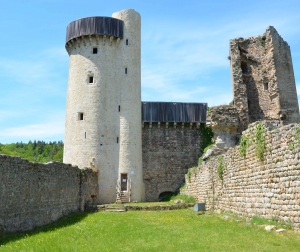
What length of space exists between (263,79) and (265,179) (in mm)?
18735

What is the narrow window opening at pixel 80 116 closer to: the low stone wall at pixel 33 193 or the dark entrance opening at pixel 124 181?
the dark entrance opening at pixel 124 181

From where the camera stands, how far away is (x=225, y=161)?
14.9 m

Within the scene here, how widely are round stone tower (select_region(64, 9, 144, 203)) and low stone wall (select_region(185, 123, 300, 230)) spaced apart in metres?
9.75

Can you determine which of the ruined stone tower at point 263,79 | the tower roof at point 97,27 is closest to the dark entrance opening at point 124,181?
the ruined stone tower at point 263,79

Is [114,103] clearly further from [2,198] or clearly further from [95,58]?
[2,198]

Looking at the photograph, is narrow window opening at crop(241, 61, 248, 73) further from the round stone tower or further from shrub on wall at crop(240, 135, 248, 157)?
shrub on wall at crop(240, 135, 248, 157)

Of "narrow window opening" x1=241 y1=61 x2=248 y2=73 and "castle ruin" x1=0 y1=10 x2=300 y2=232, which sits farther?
"narrow window opening" x1=241 y1=61 x2=248 y2=73

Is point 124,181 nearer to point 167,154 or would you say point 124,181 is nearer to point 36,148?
point 167,154

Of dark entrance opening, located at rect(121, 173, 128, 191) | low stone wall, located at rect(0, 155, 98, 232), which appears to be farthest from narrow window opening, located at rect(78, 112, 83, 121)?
low stone wall, located at rect(0, 155, 98, 232)

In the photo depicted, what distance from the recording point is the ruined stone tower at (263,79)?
25.6 m

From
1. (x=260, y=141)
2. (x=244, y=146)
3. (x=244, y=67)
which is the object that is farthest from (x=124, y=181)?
(x=260, y=141)

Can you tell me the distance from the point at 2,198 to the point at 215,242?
663cm

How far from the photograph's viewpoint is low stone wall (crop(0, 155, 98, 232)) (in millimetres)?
10082

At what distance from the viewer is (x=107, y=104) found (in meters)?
25.2
